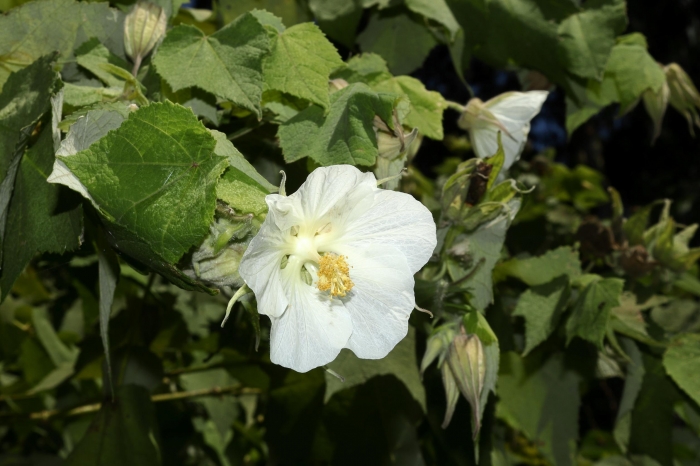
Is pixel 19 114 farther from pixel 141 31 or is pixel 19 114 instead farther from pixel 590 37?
pixel 590 37

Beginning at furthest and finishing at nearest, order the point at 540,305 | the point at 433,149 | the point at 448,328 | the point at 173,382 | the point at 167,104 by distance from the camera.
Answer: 1. the point at 433,149
2. the point at 173,382
3. the point at 540,305
4. the point at 448,328
5. the point at 167,104

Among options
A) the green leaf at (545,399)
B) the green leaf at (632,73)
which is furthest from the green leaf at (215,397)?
the green leaf at (632,73)

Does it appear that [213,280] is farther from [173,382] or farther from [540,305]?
[173,382]

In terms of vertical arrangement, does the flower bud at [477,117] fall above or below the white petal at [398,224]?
below

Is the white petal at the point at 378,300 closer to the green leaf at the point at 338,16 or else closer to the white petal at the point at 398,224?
the white petal at the point at 398,224

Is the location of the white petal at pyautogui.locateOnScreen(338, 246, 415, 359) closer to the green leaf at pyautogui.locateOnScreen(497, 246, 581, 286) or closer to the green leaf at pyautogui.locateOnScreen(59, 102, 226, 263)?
the green leaf at pyautogui.locateOnScreen(59, 102, 226, 263)

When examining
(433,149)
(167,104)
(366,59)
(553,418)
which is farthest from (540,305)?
(433,149)

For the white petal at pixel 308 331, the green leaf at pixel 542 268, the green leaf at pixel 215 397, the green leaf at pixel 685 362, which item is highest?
the white petal at pixel 308 331
